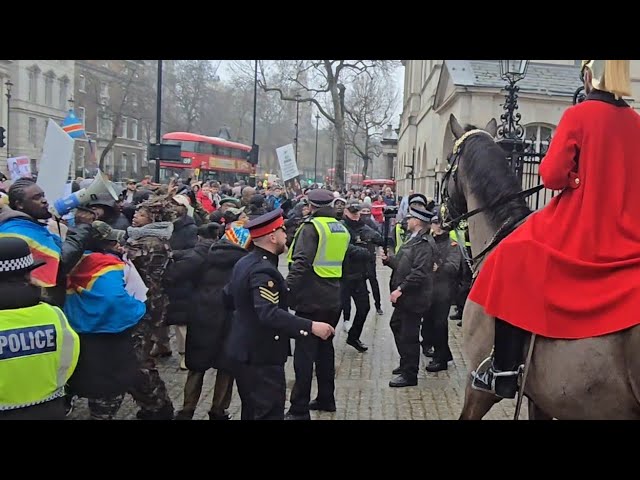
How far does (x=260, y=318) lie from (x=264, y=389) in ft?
1.80

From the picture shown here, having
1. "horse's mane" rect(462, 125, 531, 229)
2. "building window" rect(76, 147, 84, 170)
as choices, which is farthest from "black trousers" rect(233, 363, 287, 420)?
"building window" rect(76, 147, 84, 170)

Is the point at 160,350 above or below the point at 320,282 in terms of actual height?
below

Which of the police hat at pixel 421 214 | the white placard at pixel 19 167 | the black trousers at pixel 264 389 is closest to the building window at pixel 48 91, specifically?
the white placard at pixel 19 167

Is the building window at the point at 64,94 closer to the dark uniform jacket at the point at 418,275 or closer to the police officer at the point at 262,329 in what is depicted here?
the dark uniform jacket at the point at 418,275

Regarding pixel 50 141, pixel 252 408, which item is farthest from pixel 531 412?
pixel 50 141

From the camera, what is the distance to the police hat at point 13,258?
3.28 metres

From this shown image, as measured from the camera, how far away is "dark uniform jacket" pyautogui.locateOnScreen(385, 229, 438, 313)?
24.8 ft

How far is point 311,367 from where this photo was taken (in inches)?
250

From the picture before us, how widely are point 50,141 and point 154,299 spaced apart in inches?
84.3

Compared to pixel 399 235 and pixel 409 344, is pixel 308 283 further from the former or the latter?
pixel 399 235

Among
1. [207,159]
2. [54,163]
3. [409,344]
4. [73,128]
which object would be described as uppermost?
[207,159]

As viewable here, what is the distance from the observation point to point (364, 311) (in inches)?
361

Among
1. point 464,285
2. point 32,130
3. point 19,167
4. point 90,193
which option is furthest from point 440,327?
point 32,130

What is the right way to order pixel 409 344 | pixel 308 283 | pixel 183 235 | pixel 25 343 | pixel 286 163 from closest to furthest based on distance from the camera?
pixel 25 343 → pixel 308 283 → pixel 409 344 → pixel 183 235 → pixel 286 163
